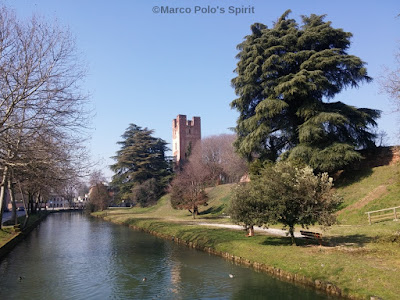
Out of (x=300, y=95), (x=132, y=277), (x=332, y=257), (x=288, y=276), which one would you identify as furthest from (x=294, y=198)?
(x=300, y=95)

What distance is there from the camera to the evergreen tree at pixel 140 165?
60750mm

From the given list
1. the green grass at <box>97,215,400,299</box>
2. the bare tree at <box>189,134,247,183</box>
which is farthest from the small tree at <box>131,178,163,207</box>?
the green grass at <box>97,215,400,299</box>

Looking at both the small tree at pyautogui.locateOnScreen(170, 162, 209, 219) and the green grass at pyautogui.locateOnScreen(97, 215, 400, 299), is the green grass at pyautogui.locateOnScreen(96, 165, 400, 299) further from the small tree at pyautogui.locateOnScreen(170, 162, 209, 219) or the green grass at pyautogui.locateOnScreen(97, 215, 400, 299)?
the small tree at pyautogui.locateOnScreen(170, 162, 209, 219)

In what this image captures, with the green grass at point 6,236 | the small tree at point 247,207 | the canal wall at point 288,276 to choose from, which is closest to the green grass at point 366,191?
the small tree at point 247,207

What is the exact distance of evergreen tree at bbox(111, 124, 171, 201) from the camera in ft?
199

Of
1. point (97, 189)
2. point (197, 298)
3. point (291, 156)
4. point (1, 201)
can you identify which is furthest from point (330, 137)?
point (97, 189)

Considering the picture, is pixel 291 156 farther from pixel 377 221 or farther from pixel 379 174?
pixel 377 221

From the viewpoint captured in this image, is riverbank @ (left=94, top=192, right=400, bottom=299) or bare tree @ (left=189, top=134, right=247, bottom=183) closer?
riverbank @ (left=94, top=192, right=400, bottom=299)

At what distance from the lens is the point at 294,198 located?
15062 mm

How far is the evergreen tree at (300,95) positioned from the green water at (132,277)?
14134 millimetres

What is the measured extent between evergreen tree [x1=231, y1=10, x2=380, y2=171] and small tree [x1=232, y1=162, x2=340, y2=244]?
445 inches

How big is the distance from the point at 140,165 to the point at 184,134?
26.8 metres

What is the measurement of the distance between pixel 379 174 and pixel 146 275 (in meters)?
20.6

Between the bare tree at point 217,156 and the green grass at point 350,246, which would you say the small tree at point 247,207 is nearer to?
the green grass at point 350,246
